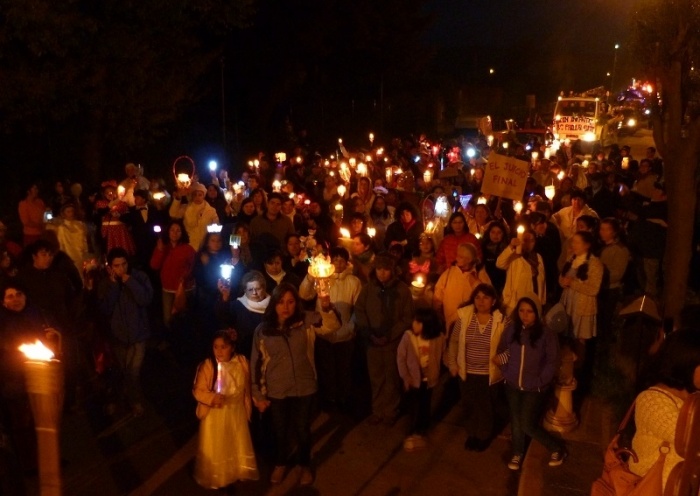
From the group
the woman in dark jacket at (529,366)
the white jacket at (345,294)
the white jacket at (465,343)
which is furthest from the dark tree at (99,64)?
the woman in dark jacket at (529,366)

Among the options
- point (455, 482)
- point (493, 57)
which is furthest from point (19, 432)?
point (493, 57)

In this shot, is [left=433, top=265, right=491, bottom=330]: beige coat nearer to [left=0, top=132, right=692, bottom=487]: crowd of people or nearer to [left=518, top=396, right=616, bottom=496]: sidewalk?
[left=0, top=132, right=692, bottom=487]: crowd of people

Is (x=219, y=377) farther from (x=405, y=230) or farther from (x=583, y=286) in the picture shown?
(x=405, y=230)

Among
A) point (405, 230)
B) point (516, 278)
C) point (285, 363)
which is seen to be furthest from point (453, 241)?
point (285, 363)

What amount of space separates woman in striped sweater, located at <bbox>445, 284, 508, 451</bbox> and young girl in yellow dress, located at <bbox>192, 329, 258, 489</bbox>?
1804 millimetres

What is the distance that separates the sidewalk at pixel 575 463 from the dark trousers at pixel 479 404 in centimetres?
41

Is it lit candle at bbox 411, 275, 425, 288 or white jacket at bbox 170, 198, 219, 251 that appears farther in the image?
white jacket at bbox 170, 198, 219, 251

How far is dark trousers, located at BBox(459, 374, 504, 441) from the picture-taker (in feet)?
21.1

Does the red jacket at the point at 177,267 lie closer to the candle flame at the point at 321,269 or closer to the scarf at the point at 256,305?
the scarf at the point at 256,305

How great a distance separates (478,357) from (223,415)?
2.12 m

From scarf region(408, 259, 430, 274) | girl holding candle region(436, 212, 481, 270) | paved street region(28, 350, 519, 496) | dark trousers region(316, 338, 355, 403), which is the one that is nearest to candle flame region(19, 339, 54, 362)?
paved street region(28, 350, 519, 496)

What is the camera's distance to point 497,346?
6.27m

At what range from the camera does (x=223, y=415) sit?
5754mm

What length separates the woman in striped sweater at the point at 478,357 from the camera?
248 inches
